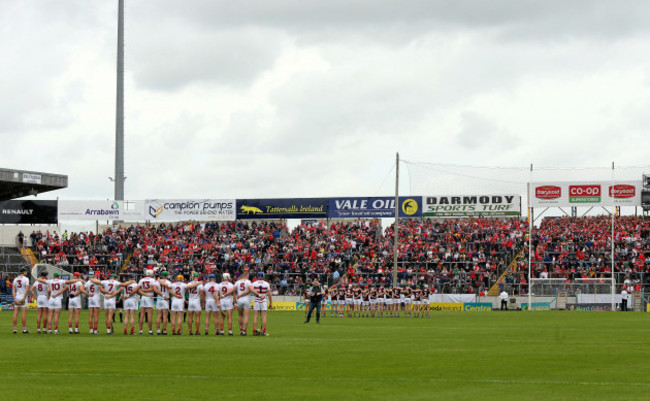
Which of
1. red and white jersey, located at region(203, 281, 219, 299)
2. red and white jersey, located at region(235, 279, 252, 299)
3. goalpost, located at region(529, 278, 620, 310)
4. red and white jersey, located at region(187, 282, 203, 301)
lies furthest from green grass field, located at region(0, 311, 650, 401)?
goalpost, located at region(529, 278, 620, 310)

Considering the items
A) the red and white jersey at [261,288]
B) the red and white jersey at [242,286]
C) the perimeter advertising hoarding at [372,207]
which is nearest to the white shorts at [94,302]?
the red and white jersey at [242,286]

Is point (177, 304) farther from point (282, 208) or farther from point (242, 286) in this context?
point (282, 208)

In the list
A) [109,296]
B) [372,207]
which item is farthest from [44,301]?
[372,207]

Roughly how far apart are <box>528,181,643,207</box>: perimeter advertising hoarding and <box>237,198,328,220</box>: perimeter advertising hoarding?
68.9 feet

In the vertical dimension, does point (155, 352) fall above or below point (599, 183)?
below

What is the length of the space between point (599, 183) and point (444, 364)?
195 ft

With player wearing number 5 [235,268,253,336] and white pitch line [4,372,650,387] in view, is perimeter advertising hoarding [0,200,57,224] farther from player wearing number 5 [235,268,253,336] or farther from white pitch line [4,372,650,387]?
white pitch line [4,372,650,387]

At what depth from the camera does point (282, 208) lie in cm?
8656

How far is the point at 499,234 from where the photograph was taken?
243 feet

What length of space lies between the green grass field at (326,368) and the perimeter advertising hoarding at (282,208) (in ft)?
191

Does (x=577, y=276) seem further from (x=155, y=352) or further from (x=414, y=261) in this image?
(x=155, y=352)

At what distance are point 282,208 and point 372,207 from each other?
866 centimetres

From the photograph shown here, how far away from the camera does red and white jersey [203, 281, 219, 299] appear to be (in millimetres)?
28922

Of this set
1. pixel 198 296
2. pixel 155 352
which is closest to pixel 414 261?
pixel 198 296
